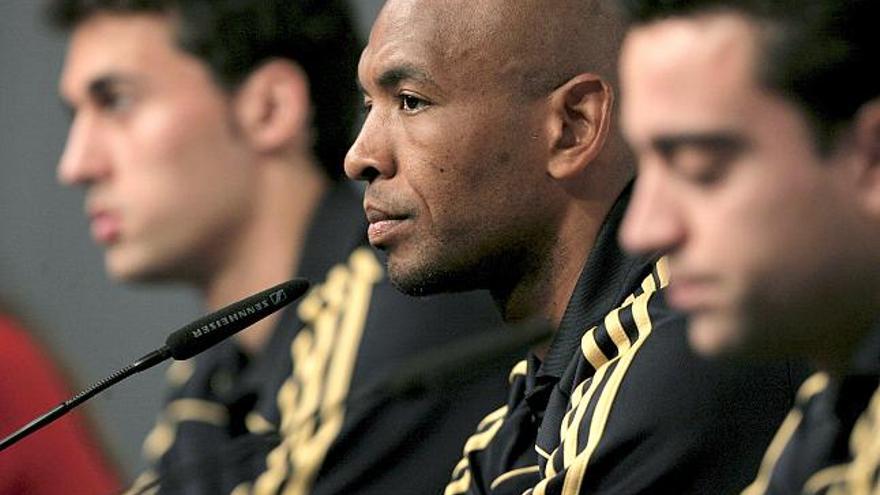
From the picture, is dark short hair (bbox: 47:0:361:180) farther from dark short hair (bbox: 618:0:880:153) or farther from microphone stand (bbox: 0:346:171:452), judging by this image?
dark short hair (bbox: 618:0:880:153)

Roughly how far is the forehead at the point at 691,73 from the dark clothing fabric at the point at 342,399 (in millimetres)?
1036

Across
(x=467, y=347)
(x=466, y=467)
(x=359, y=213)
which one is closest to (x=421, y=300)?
(x=359, y=213)

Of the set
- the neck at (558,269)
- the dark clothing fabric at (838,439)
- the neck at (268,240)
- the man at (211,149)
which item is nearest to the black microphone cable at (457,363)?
the dark clothing fabric at (838,439)

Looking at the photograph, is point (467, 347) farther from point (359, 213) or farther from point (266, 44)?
point (266, 44)

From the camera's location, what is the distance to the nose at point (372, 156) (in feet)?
7.52

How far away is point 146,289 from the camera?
11.3 ft

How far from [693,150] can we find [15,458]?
181 centimetres

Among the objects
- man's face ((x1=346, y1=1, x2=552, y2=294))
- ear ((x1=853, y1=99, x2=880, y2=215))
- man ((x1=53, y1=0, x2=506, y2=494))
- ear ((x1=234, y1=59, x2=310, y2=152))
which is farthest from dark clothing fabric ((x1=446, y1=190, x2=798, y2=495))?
ear ((x1=234, y1=59, x2=310, y2=152))

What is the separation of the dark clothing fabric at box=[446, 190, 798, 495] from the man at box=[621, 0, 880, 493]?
0.37m

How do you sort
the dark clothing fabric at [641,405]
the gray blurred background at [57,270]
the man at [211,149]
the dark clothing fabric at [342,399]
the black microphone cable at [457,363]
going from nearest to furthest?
the black microphone cable at [457,363] → the dark clothing fabric at [641,405] → the dark clothing fabric at [342,399] → the man at [211,149] → the gray blurred background at [57,270]

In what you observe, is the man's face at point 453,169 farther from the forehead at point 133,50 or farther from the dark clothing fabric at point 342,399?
the forehead at point 133,50

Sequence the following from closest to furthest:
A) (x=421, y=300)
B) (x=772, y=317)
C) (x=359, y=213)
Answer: (x=772, y=317)
(x=421, y=300)
(x=359, y=213)

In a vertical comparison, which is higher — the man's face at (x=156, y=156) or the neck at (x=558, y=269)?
the man's face at (x=156, y=156)

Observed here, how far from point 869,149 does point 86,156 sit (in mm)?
1933
